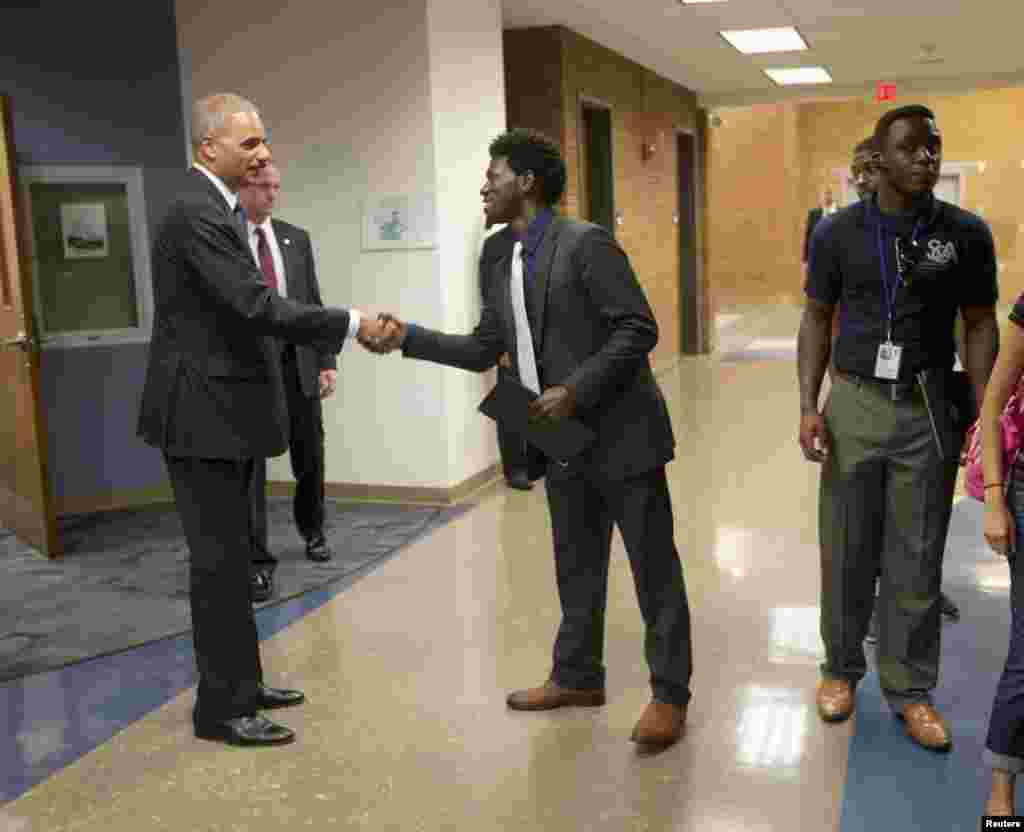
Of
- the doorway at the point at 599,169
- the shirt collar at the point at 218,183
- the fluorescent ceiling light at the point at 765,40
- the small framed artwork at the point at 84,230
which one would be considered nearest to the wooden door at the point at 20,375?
the small framed artwork at the point at 84,230

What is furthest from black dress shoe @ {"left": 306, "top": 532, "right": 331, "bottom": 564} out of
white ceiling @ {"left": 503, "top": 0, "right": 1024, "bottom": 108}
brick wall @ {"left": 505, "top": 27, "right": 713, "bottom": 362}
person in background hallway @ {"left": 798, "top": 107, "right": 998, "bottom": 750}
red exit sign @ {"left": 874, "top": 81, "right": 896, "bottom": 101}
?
red exit sign @ {"left": 874, "top": 81, "right": 896, "bottom": 101}

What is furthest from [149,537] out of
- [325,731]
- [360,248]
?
[325,731]

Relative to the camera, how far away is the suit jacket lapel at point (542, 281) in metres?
2.69

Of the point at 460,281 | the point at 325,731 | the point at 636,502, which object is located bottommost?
the point at 325,731

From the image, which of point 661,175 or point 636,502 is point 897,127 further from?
point 661,175

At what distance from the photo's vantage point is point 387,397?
5531mm

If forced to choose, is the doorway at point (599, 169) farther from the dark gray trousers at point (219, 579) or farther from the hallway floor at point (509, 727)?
the dark gray trousers at point (219, 579)

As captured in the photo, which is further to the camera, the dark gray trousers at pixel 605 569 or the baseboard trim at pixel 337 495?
the baseboard trim at pixel 337 495

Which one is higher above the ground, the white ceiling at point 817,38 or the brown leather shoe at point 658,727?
the white ceiling at point 817,38

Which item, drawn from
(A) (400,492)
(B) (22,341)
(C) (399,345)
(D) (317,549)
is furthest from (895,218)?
(B) (22,341)

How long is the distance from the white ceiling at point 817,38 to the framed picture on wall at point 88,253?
247cm

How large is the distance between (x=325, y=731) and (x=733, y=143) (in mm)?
15326

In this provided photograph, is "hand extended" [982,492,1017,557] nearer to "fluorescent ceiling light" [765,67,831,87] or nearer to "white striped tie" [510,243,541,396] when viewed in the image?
"white striped tie" [510,243,541,396]

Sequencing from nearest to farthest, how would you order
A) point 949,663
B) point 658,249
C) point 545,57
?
point 949,663, point 545,57, point 658,249
